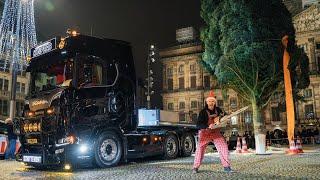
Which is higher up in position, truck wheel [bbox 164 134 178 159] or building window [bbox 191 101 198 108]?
building window [bbox 191 101 198 108]

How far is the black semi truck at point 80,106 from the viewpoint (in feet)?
32.2

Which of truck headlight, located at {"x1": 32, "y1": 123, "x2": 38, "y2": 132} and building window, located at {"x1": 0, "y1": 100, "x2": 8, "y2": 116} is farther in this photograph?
building window, located at {"x1": 0, "y1": 100, "x2": 8, "y2": 116}

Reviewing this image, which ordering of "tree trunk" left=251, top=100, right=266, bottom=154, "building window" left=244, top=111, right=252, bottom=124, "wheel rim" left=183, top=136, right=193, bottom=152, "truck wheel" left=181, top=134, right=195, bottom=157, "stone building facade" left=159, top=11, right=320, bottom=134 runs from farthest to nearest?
"building window" left=244, top=111, right=252, bottom=124 < "stone building facade" left=159, top=11, right=320, bottom=134 < "tree trunk" left=251, top=100, right=266, bottom=154 < "wheel rim" left=183, top=136, right=193, bottom=152 < "truck wheel" left=181, top=134, right=195, bottom=157

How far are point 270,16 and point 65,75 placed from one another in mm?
12477

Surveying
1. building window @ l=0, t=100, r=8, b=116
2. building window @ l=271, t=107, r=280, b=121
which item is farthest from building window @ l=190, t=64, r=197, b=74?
Answer: building window @ l=0, t=100, r=8, b=116

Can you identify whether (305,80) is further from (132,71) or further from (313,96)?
(313,96)

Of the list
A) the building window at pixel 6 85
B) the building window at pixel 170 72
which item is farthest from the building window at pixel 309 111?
the building window at pixel 6 85

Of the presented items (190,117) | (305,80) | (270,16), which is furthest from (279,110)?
(270,16)

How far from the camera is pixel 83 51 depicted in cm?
1062

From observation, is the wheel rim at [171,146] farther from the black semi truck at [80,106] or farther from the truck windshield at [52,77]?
the truck windshield at [52,77]

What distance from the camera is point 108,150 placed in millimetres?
10875

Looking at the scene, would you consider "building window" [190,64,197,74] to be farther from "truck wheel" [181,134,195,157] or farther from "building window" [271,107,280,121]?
"truck wheel" [181,134,195,157]

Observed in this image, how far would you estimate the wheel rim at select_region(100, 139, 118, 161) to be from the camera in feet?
35.0

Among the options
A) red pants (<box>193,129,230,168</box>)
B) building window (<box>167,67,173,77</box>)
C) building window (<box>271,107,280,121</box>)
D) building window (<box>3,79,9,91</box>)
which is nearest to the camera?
red pants (<box>193,129,230,168</box>)
